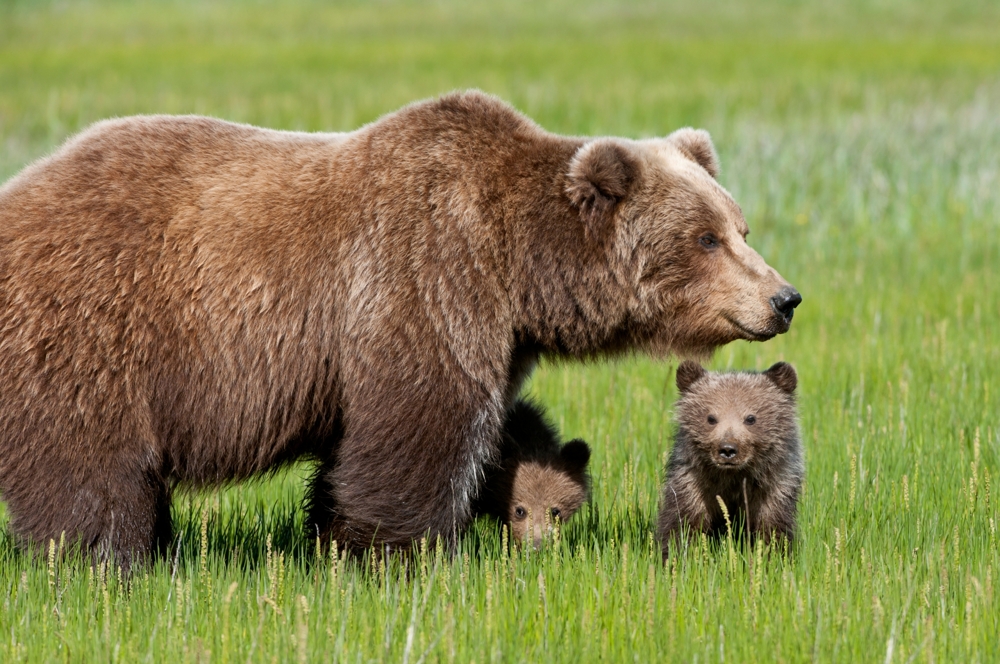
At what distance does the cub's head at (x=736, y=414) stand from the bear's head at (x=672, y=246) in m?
0.24

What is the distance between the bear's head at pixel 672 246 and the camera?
5348 millimetres

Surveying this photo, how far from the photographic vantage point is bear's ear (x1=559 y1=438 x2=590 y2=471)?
6.23 metres

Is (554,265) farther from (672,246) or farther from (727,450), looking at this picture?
(727,450)

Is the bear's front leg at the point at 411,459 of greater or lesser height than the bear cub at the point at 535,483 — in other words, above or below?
above

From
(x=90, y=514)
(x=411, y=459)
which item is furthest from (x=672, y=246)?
(x=90, y=514)

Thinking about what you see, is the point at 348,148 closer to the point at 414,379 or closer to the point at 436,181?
the point at 436,181

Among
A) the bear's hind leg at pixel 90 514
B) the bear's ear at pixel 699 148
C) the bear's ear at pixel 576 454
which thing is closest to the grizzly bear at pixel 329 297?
the bear's hind leg at pixel 90 514

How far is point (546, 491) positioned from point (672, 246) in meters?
1.49

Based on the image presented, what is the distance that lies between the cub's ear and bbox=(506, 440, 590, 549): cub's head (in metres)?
0.71

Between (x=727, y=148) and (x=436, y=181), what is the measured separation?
42.0ft

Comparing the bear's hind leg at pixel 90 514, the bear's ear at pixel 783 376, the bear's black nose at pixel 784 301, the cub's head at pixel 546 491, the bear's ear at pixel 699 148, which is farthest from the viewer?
the cub's head at pixel 546 491

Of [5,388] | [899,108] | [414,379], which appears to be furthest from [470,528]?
[899,108]

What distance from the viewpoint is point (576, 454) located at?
625cm

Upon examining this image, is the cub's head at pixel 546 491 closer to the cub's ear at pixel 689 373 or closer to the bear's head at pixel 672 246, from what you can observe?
the cub's ear at pixel 689 373
